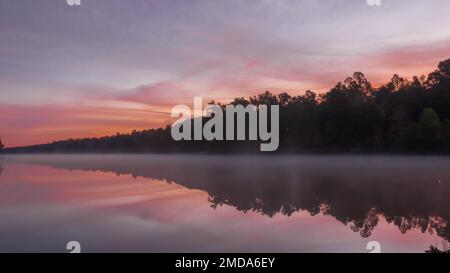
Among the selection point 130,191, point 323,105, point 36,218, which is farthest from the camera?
point 323,105

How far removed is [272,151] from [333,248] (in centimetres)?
8861


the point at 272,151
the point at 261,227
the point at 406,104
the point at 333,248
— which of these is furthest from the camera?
the point at 272,151

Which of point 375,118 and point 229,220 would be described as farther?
point 375,118

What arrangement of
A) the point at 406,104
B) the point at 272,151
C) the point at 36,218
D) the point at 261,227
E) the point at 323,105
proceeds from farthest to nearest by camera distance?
1. the point at 272,151
2. the point at 323,105
3. the point at 406,104
4. the point at 36,218
5. the point at 261,227

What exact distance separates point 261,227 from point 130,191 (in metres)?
11.5

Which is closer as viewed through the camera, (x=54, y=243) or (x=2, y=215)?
(x=54, y=243)

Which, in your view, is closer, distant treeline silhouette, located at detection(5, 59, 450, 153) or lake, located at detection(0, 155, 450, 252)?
lake, located at detection(0, 155, 450, 252)

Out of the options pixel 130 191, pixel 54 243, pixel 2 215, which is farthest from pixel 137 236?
pixel 130 191

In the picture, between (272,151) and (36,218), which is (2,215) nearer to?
(36,218)

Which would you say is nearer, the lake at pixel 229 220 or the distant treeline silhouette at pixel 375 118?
the lake at pixel 229 220
